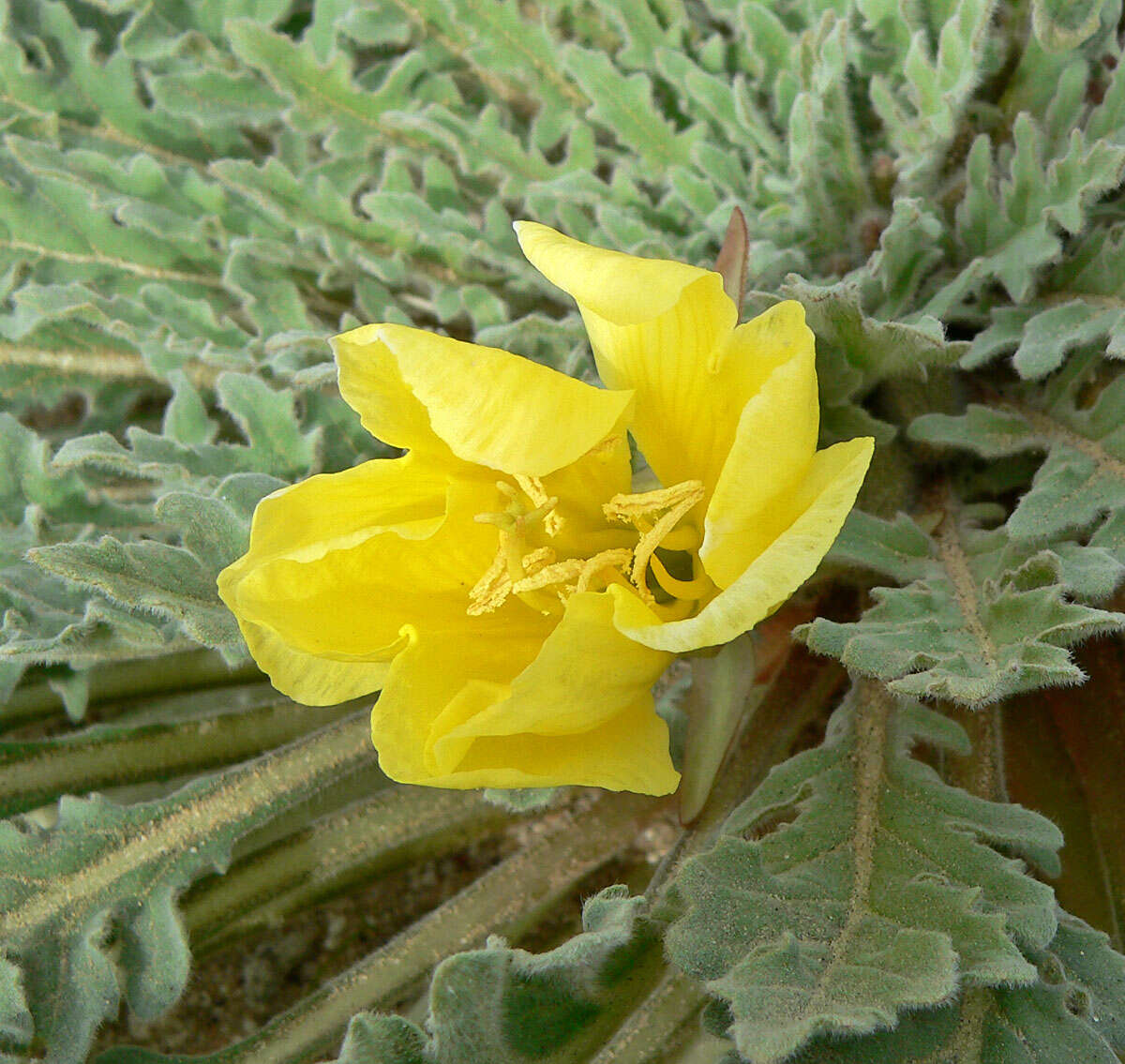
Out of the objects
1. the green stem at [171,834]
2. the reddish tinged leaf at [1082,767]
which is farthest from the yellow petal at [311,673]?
the reddish tinged leaf at [1082,767]

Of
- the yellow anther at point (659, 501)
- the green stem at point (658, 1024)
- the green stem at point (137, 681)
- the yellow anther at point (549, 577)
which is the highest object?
the yellow anther at point (659, 501)

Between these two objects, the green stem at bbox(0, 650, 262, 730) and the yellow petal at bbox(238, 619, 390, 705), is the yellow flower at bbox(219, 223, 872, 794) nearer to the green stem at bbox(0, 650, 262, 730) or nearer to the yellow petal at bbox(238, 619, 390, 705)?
the yellow petal at bbox(238, 619, 390, 705)

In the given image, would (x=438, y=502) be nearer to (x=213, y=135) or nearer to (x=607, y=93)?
(x=607, y=93)

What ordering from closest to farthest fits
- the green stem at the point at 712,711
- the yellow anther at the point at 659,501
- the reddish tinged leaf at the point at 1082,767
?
1. the yellow anther at the point at 659,501
2. the green stem at the point at 712,711
3. the reddish tinged leaf at the point at 1082,767

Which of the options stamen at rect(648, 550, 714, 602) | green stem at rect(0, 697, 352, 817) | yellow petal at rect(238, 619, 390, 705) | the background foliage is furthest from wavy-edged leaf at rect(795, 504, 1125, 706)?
green stem at rect(0, 697, 352, 817)

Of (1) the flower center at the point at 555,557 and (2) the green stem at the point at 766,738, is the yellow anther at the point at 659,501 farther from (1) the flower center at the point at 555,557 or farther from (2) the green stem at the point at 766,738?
(2) the green stem at the point at 766,738
